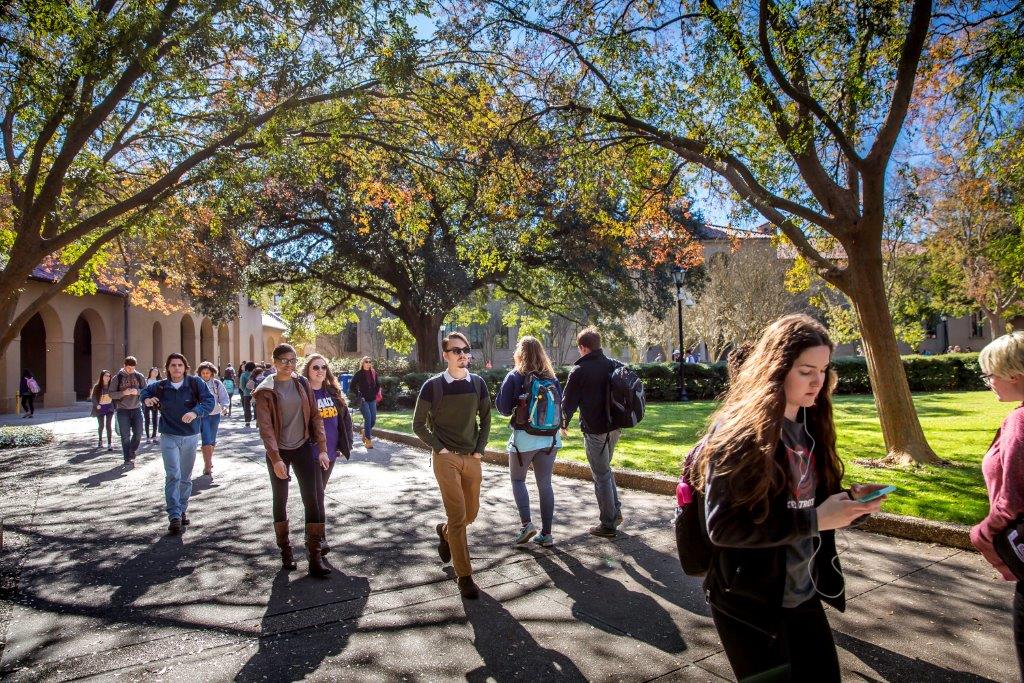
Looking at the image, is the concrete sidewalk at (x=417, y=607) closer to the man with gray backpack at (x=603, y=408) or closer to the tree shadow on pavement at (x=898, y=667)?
the tree shadow on pavement at (x=898, y=667)

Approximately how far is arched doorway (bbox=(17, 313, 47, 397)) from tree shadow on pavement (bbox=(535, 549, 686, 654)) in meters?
32.9

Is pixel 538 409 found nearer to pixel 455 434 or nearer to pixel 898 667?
pixel 455 434

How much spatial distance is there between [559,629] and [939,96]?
12.1 metres

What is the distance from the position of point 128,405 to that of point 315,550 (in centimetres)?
845

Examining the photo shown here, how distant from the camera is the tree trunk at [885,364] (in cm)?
824

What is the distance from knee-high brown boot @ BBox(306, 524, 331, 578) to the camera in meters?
5.17

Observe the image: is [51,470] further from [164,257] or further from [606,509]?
[606,509]

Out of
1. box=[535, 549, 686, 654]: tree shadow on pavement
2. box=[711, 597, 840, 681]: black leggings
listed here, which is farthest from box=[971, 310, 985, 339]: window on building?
box=[711, 597, 840, 681]: black leggings

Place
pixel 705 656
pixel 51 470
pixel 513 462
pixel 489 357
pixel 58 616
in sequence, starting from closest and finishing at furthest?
pixel 705 656 < pixel 58 616 < pixel 513 462 < pixel 51 470 < pixel 489 357

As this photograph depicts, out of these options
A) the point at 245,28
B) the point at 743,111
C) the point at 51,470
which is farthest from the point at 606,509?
the point at 51,470

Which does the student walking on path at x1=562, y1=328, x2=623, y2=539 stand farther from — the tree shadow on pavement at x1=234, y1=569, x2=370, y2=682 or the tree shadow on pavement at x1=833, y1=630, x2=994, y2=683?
the tree shadow on pavement at x1=833, y1=630, x2=994, y2=683

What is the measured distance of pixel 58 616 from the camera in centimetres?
452

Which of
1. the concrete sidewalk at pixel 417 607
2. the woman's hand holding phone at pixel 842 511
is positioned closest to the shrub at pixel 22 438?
the concrete sidewalk at pixel 417 607

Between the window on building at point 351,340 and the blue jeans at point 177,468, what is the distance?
163ft
